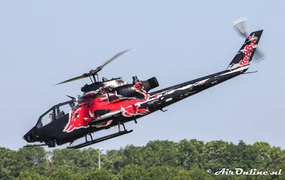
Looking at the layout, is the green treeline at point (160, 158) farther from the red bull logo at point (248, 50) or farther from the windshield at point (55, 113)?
the windshield at point (55, 113)

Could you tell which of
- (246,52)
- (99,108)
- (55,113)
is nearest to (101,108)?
(99,108)

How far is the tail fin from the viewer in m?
52.0

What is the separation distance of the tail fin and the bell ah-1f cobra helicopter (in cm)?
376

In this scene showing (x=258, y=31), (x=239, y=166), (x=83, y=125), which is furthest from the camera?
(x=239, y=166)

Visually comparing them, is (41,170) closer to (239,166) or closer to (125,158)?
(125,158)

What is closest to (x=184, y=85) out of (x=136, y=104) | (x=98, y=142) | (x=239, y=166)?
(x=136, y=104)

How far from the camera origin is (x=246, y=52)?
52781mm

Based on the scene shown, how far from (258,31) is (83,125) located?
16.5 meters

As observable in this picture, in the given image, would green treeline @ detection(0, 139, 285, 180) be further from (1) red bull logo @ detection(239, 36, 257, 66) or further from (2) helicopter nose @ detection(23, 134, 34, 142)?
(2) helicopter nose @ detection(23, 134, 34, 142)

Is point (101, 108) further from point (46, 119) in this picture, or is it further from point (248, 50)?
point (248, 50)

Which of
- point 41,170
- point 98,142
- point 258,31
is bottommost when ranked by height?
point 98,142

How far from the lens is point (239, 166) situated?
170875 millimetres

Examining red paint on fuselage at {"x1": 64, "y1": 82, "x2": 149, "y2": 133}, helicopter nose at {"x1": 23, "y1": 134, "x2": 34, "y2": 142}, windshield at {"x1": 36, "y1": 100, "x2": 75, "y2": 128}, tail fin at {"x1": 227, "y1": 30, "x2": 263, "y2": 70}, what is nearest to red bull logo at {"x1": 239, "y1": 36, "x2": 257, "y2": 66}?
tail fin at {"x1": 227, "y1": 30, "x2": 263, "y2": 70}

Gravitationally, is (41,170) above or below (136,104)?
above
